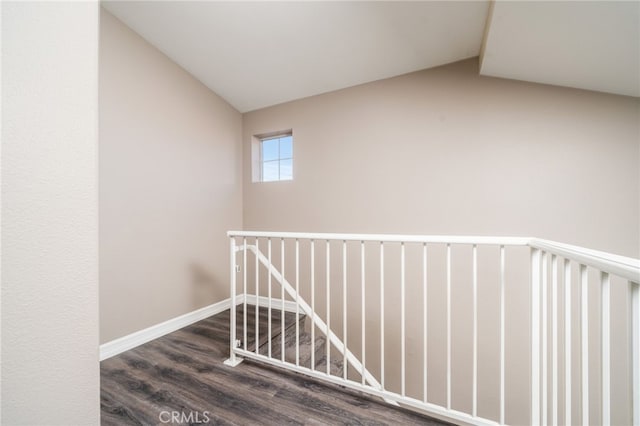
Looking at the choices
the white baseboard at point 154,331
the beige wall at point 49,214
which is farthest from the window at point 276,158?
the beige wall at point 49,214

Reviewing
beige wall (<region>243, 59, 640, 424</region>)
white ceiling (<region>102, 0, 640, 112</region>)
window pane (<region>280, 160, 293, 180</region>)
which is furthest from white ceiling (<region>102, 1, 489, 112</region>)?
window pane (<region>280, 160, 293, 180</region>)

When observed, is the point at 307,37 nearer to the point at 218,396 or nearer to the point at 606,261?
the point at 606,261

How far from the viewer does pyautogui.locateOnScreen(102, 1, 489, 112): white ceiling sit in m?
1.88

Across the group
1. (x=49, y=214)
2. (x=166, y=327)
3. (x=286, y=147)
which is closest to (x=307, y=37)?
(x=286, y=147)

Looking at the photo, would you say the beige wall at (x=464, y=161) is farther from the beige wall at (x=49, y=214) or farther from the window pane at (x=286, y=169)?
the beige wall at (x=49, y=214)

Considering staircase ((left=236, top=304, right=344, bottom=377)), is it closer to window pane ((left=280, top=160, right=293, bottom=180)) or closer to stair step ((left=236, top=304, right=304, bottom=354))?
stair step ((left=236, top=304, right=304, bottom=354))

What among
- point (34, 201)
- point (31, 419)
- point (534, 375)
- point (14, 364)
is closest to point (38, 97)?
point (34, 201)

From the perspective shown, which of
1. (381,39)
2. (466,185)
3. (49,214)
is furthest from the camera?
(466,185)

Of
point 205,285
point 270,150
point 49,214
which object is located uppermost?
point 270,150

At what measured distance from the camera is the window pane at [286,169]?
311cm

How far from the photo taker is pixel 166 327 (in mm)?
2340

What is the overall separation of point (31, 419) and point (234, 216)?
2762 mm

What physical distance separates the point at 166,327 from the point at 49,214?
89.6 inches

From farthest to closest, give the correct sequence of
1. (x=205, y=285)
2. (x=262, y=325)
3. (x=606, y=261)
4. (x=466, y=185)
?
(x=205, y=285) → (x=262, y=325) → (x=466, y=185) → (x=606, y=261)
